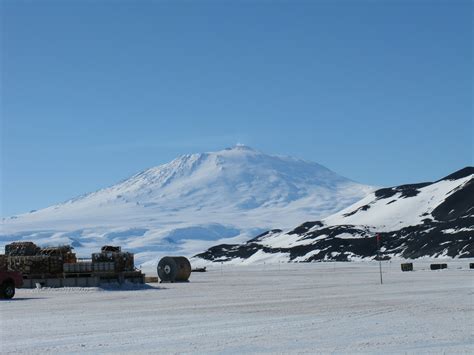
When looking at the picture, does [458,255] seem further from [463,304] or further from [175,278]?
[463,304]

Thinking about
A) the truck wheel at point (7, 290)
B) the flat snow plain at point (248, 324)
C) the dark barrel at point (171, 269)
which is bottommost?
the flat snow plain at point (248, 324)

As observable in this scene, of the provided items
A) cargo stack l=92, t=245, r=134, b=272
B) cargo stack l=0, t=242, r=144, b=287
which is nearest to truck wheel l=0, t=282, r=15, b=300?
cargo stack l=0, t=242, r=144, b=287

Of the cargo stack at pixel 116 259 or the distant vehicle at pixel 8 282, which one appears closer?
the distant vehicle at pixel 8 282

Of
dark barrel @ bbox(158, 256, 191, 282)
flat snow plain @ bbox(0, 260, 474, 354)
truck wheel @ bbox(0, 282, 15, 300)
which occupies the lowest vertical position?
flat snow plain @ bbox(0, 260, 474, 354)

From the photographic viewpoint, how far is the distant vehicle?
128 feet

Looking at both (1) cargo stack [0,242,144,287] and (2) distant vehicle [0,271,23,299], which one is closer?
(2) distant vehicle [0,271,23,299]

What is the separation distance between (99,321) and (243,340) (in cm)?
740

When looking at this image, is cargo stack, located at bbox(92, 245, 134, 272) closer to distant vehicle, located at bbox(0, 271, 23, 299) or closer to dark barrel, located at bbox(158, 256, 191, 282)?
dark barrel, located at bbox(158, 256, 191, 282)

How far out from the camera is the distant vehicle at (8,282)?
39.2 metres

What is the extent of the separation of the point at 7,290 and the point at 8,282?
0.40m

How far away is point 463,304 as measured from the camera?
30.1 m

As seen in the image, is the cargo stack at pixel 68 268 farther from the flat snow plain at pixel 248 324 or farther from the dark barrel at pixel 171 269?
the flat snow plain at pixel 248 324

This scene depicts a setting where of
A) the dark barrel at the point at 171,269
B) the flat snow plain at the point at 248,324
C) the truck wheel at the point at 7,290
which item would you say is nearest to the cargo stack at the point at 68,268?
the dark barrel at the point at 171,269

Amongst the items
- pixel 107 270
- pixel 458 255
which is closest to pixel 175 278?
pixel 107 270
